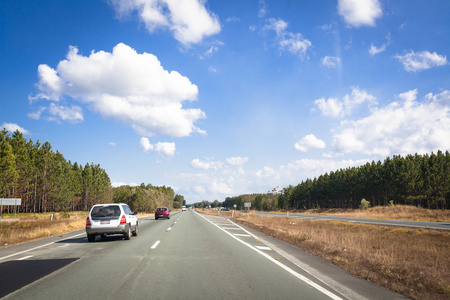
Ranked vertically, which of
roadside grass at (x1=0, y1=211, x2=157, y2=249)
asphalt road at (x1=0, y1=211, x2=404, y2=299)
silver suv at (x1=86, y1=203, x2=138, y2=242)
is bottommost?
roadside grass at (x1=0, y1=211, x2=157, y2=249)

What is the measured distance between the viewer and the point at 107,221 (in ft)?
42.6

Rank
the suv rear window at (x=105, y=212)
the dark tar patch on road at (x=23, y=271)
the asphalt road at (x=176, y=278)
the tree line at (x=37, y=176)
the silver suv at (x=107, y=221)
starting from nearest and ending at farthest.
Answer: the asphalt road at (x=176, y=278) < the dark tar patch on road at (x=23, y=271) < the silver suv at (x=107, y=221) < the suv rear window at (x=105, y=212) < the tree line at (x=37, y=176)

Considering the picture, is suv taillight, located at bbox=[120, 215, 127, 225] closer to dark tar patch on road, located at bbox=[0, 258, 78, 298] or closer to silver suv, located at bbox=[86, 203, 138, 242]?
silver suv, located at bbox=[86, 203, 138, 242]

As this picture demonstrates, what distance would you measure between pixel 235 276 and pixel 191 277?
101 cm

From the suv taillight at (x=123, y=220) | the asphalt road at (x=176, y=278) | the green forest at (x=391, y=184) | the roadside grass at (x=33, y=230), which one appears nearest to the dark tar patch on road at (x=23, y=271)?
the asphalt road at (x=176, y=278)

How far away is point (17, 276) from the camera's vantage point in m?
6.36

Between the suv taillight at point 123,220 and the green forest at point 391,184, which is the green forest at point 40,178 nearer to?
the suv taillight at point 123,220

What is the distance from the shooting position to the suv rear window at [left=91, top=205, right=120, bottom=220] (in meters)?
13.1

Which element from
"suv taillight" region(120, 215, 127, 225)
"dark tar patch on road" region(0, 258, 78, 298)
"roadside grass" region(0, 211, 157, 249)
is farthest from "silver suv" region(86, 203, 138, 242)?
"dark tar patch on road" region(0, 258, 78, 298)

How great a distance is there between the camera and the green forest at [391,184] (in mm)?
69625

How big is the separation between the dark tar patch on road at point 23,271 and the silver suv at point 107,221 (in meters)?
4.45

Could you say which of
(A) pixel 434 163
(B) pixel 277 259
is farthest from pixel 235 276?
(A) pixel 434 163

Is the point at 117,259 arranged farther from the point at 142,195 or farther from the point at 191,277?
the point at 142,195

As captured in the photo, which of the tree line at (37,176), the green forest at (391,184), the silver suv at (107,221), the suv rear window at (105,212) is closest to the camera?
the silver suv at (107,221)
